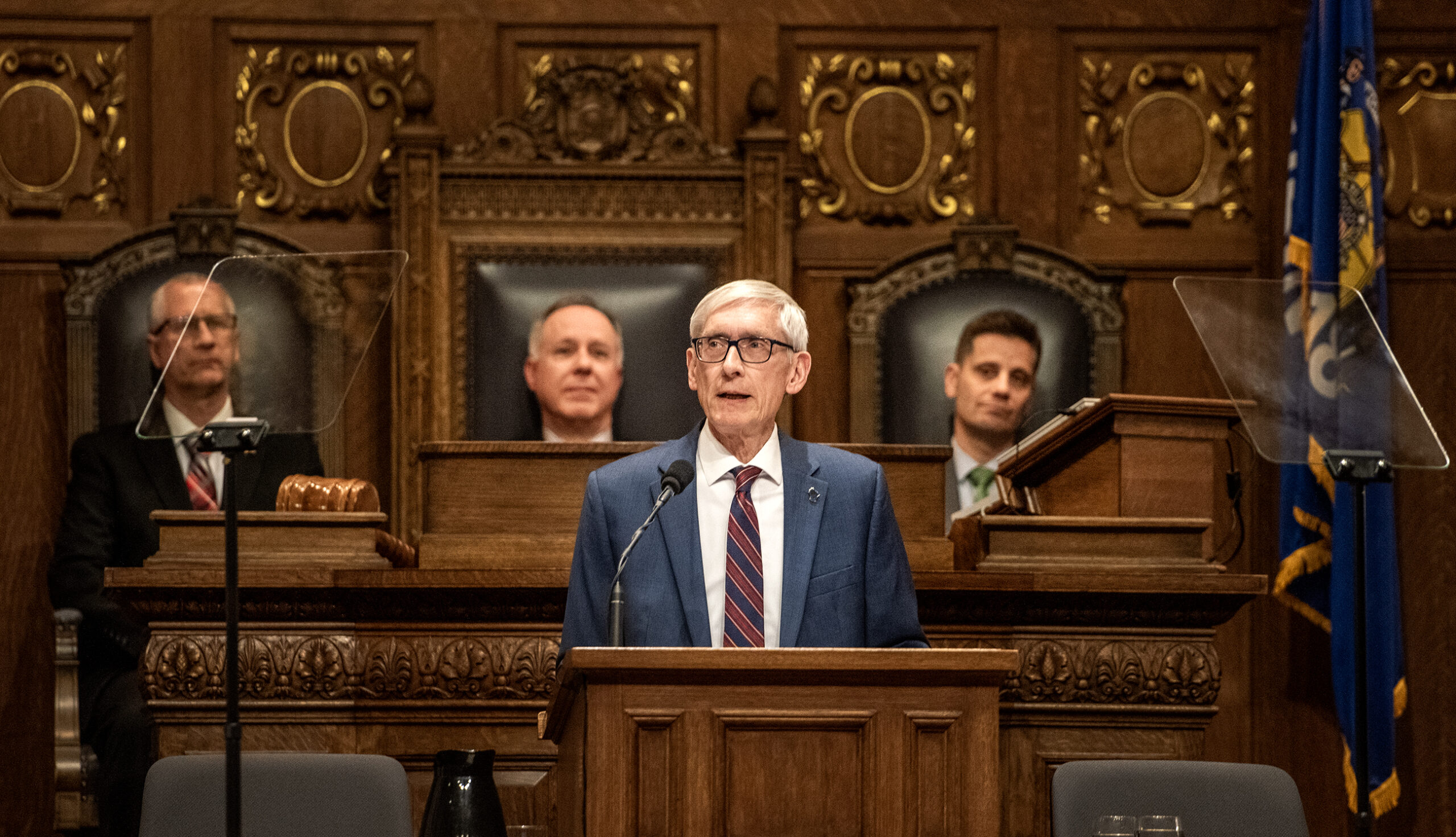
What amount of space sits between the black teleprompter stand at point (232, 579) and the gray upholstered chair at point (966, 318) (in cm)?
340

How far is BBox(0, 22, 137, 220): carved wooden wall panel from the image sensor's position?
6.26 meters

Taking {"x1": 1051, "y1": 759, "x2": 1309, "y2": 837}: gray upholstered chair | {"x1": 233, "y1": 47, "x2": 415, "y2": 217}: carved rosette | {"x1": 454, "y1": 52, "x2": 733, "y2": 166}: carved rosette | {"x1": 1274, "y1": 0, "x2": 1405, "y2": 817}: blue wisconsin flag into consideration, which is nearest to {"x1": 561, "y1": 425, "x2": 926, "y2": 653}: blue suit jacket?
{"x1": 1051, "y1": 759, "x2": 1309, "y2": 837}: gray upholstered chair

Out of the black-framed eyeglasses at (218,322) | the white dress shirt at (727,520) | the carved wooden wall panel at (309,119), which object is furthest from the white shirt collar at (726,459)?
the carved wooden wall panel at (309,119)

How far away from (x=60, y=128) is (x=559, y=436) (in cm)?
215

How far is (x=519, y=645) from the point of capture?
4.00 meters

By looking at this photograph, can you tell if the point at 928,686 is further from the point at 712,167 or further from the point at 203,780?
the point at 712,167

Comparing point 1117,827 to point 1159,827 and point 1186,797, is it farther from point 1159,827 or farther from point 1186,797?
point 1186,797

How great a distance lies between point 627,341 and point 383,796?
319cm

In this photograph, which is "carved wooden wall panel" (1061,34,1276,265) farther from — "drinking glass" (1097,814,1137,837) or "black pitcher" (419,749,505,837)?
"drinking glass" (1097,814,1137,837)

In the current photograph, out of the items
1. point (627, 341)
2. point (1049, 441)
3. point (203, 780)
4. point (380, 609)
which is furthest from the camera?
point (627, 341)

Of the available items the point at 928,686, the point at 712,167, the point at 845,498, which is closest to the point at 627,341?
the point at 712,167

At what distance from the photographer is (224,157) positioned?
630 centimetres

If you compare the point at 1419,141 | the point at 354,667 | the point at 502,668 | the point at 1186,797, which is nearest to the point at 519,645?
the point at 502,668

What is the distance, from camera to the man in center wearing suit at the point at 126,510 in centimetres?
523
